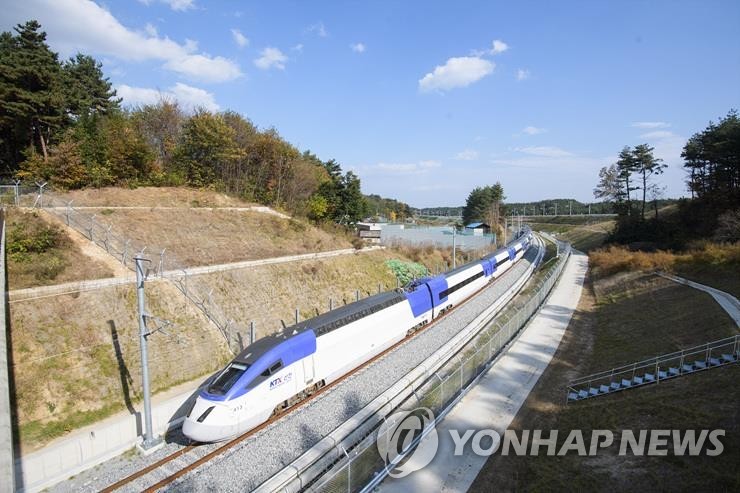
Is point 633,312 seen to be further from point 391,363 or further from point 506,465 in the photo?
point 506,465

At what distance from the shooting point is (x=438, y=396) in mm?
13516

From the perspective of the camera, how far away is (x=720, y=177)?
1724 inches

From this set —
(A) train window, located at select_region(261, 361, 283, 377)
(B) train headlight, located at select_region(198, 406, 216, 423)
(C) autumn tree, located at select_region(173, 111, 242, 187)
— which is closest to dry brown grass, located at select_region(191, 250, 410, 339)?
(A) train window, located at select_region(261, 361, 283, 377)

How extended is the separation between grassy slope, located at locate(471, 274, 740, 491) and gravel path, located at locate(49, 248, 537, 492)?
218 inches

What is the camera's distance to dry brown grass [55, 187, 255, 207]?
28656 mm

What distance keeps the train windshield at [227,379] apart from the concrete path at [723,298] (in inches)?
864

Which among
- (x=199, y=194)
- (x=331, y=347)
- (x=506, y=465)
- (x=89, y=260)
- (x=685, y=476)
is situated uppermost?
(x=199, y=194)

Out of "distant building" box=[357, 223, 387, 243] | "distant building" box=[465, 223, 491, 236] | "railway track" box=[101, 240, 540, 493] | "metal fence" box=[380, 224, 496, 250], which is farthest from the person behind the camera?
"distant building" box=[465, 223, 491, 236]

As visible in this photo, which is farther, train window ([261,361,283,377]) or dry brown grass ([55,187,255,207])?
dry brown grass ([55,187,255,207])

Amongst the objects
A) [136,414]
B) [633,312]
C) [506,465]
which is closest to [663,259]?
[633,312]

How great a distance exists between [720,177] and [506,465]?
5100cm

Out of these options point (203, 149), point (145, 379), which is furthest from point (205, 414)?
point (203, 149)

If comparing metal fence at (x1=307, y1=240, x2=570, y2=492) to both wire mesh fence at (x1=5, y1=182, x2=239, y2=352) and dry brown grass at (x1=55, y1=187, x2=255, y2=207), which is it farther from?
dry brown grass at (x1=55, y1=187, x2=255, y2=207)

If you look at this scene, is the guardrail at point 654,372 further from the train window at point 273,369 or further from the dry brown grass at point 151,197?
the dry brown grass at point 151,197
